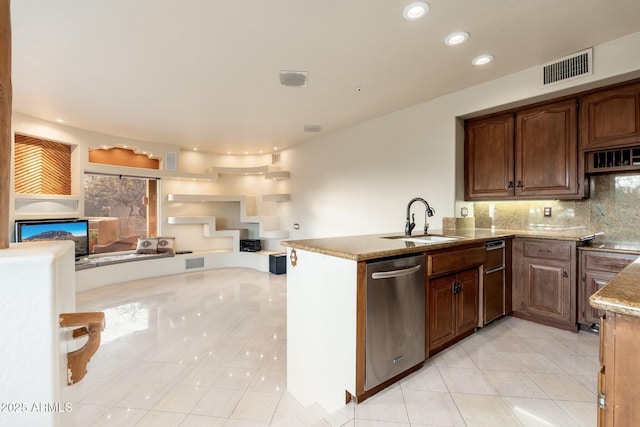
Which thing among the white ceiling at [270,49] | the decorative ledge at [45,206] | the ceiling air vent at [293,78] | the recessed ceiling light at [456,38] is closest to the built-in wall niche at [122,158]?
the decorative ledge at [45,206]

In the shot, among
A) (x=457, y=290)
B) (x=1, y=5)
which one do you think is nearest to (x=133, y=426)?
(x=1, y=5)

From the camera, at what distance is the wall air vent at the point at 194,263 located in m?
5.68

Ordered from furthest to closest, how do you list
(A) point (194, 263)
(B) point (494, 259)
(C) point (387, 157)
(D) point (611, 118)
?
(A) point (194, 263)
(C) point (387, 157)
(B) point (494, 259)
(D) point (611, 118)

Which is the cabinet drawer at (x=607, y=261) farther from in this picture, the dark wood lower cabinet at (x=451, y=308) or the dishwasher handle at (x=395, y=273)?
the dishwasher handle at (x=395, y=273)

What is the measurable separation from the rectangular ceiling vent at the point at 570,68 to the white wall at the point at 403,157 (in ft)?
0.15

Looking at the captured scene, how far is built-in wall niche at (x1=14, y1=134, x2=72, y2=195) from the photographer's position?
411 cm

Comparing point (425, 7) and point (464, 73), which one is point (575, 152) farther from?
point (425, 7)

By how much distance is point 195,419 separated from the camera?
1.66 m

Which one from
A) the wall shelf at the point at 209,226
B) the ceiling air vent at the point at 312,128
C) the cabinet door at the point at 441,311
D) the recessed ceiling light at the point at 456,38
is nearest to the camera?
the cabinet door at the point at 441,311

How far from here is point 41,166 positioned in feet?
14.3

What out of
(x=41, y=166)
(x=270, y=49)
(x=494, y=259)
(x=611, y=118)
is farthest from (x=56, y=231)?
(x=611, y=118)

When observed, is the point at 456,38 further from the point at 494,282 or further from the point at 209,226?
the point at 209,226

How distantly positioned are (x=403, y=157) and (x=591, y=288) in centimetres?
238

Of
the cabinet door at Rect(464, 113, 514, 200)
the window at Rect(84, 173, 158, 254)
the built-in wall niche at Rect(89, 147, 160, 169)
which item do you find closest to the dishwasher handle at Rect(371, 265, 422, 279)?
the cabinet door at Rect(464, 113, 514, 200)
